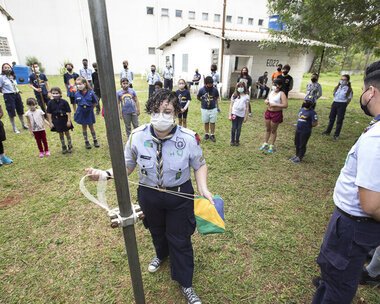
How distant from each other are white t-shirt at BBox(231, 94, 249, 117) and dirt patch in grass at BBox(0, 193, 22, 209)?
208 inches

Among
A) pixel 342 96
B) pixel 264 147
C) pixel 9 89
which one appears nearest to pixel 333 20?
pixel 342 96

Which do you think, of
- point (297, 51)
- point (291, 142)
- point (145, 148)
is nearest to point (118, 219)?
point (145, 148)

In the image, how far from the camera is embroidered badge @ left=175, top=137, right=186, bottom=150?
7.00 feet

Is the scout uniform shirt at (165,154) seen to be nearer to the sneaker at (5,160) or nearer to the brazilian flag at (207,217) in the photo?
the brazilian flag at (207,217)

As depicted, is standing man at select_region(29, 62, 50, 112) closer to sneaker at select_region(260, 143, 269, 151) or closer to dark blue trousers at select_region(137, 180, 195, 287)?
sneaker at select_region(260, 143, 269, 151)

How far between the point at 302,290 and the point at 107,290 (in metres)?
2.25

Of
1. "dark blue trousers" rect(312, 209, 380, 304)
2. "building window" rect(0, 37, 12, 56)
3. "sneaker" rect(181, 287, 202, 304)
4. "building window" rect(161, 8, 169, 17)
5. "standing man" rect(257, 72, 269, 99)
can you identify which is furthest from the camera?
"building window" rect(161, 8, 169, 17)

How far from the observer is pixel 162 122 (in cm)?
206

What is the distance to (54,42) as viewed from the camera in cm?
2411

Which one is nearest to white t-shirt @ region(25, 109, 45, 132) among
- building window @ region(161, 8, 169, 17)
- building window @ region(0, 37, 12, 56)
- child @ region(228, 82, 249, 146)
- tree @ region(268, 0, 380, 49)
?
child @ region(228, 82, 249, 146)

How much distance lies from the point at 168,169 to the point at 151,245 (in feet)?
5.42

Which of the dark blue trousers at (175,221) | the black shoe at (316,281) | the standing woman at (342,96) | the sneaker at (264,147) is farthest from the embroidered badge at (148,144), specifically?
the standing woman at (342,96)

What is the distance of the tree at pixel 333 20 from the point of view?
6.31 m

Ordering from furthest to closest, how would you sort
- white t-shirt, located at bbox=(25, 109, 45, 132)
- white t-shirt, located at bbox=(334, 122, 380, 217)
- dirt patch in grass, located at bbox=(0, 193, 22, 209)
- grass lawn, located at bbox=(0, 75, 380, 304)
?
white t-shirt, located at bbox=(25, 109, 45, 132) → dirt patch in grass, located at bbox=(0, 193, 22, 209) → grass lawn, located at bbox=(0, 75, 380, 304) → white t-shirt, located at bbox=(334, 122, 380, 217)
